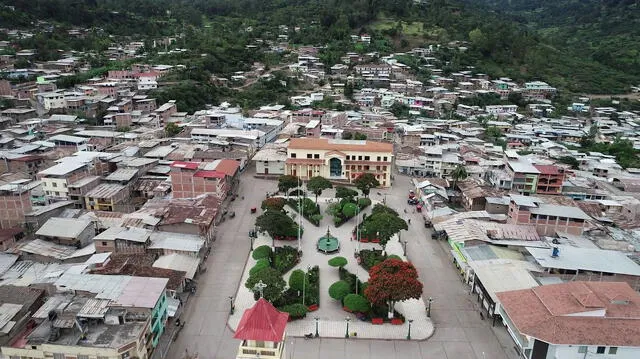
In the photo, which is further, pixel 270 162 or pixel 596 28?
pixel 596 28

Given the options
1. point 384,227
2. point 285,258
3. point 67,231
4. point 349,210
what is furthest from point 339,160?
point 67,231

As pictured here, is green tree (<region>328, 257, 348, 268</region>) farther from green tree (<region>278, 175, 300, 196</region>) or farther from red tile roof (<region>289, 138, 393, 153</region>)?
red tile roof (<region>289, 138, 393, 153</region>)

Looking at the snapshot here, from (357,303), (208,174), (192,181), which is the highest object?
(208,174)

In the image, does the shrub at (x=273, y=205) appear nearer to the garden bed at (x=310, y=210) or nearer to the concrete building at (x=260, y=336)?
the garden bed at (x=310, y=210)

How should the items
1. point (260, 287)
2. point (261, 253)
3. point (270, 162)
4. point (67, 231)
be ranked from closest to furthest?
1. point (260, 287)
2. point (67, 231)
3. point (261, 253)
4. point (270, 162)

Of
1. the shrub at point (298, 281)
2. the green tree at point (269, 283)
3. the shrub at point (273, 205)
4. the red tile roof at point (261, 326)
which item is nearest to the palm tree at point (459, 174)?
the shrub at point (273, 205)

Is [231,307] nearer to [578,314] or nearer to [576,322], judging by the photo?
[576,322]
